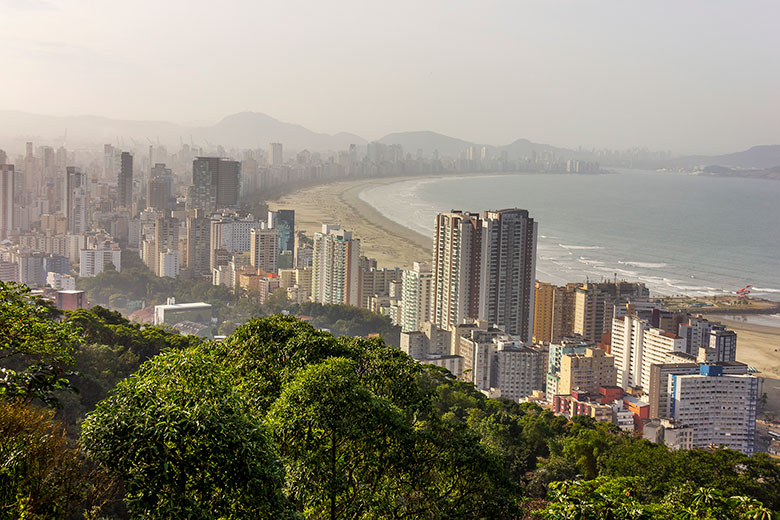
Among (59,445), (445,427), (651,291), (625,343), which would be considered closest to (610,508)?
(445,427)

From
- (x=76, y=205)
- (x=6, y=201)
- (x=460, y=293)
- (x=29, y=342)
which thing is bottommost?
(x=460, y=293)

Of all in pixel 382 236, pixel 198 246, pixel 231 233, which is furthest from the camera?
pixel 382 236

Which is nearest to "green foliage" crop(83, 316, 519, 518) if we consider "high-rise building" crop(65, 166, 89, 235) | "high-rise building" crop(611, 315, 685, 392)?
"high-rise building" crop(611, 315, 685, 392)

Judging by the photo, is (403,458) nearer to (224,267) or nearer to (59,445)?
(59,445)

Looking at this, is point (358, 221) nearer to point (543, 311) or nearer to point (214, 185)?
point (214, 185)

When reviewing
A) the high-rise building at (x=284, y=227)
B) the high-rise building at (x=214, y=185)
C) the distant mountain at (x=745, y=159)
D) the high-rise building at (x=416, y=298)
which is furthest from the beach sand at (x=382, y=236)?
the distant mountain at (x=745, y=159)

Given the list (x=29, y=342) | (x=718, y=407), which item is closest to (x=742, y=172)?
(x=718, y=407)

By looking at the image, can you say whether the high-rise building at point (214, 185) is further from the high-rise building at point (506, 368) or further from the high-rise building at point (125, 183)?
the high-rise building at point (506, 368)
